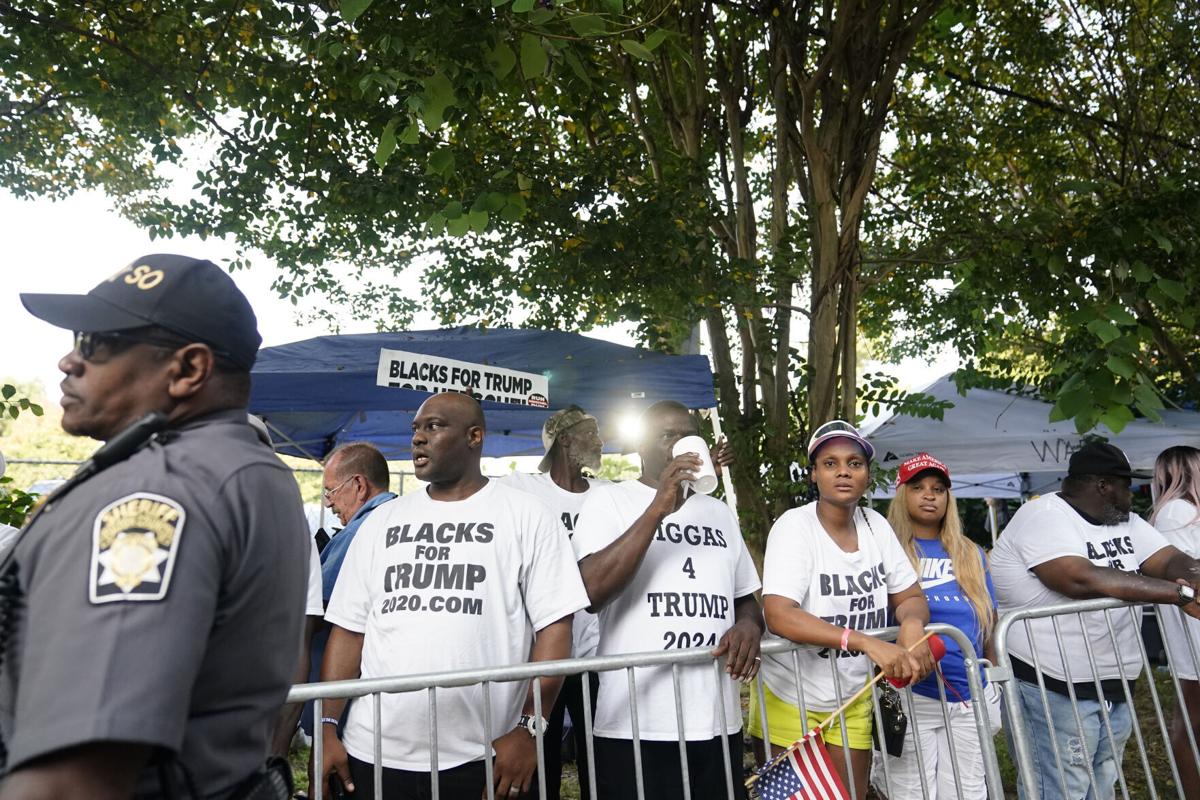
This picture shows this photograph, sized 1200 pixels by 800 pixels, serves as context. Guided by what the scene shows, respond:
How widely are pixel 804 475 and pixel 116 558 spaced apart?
654 cm

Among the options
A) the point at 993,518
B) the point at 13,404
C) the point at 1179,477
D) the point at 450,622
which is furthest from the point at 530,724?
the point at 993,518

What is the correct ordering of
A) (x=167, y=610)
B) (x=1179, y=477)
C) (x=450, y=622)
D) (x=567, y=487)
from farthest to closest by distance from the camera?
(x=1179, y=477), (x=567, y=487), (x=450, y=622), (x=167, y=610)

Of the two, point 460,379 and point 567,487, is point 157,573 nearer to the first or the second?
point 567,487

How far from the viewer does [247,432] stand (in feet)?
4.71

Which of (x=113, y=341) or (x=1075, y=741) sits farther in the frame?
(x=1075, y=741)

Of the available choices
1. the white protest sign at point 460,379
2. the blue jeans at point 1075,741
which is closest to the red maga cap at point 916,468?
the blue jeans at point 1075,741

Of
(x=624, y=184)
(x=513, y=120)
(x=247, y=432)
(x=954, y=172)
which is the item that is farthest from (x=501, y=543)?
(x=954, y=172)

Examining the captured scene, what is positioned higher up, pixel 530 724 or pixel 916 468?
pixel 916 468

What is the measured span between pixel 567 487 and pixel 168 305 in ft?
11.1

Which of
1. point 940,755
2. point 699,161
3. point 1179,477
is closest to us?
point 940,755

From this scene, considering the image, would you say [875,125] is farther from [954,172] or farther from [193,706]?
[193,706]

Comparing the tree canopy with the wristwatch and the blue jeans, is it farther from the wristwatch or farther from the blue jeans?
the wristwatch

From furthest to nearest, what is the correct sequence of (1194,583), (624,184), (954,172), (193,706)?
(954,172)
(624,184)
(1194,583)
(193,706)

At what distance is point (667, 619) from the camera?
316cm
